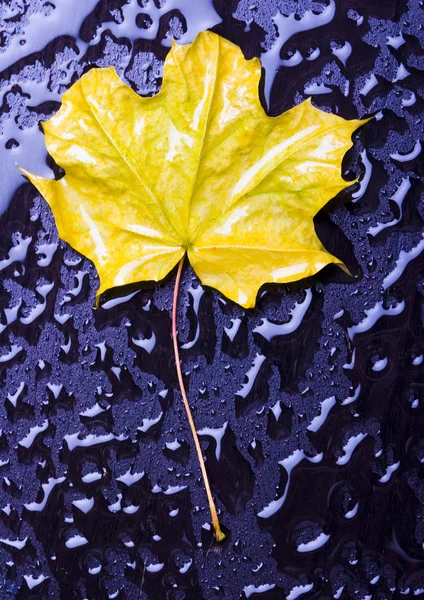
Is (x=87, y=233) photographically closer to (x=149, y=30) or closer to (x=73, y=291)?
(x=73, y=291)

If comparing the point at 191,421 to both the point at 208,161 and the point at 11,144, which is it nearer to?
the point at 208,161

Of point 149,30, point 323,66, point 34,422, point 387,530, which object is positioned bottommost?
point 387,530

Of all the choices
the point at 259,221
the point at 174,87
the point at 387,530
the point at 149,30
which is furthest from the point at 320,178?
the point at 387,530

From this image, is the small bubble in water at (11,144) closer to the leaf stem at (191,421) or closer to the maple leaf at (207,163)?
the maple leaf at (207,163)

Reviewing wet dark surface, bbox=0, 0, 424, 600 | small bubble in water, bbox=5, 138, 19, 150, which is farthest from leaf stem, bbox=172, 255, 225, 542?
small bubble in water, bbox=5, 138, 19, 150

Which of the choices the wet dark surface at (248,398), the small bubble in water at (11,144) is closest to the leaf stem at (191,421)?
the wet dark surface at (248,398)

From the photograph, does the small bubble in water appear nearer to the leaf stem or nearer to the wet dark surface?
the wet dark surface
